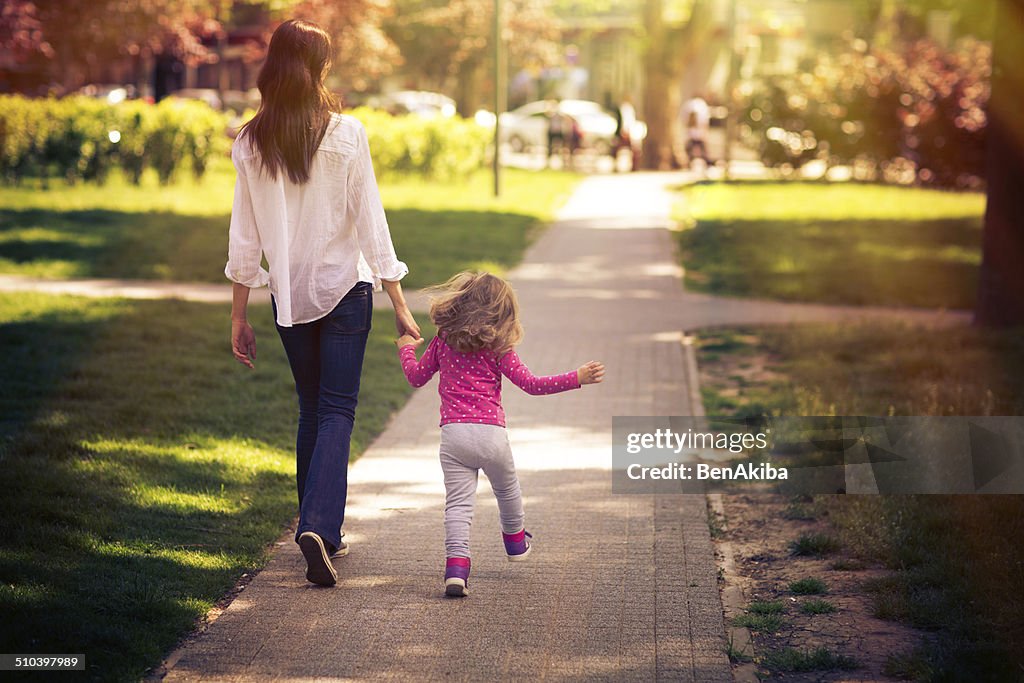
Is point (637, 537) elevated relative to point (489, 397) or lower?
lower

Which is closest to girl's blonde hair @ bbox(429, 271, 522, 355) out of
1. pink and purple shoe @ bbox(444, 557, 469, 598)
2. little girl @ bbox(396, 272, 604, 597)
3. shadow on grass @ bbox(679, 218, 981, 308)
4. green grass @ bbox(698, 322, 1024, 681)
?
little girl @ bbox(396, 272, 604, 597)

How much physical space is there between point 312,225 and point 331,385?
1.96 feet

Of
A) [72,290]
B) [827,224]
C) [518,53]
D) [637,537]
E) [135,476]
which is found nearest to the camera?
[637,537]

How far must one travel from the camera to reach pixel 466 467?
4.64 m

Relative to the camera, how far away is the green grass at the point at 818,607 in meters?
4.66

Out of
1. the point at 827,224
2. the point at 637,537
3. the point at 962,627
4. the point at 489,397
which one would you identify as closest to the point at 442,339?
the point at 489,397

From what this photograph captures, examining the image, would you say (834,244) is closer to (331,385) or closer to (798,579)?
(798,579)

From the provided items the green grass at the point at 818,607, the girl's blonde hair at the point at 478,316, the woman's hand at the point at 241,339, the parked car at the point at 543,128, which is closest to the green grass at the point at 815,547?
the green grass at the point at 818,607

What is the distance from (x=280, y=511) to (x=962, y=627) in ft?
9.55

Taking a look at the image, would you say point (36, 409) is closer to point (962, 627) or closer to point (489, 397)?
point (489, 397)

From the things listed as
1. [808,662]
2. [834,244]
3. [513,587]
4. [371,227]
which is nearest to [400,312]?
[371,227]

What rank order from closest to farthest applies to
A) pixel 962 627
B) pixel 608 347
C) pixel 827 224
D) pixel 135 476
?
1. pixel 962 627
2. pixel 135 476
3. pixel 608 347
4. pixel 827 224

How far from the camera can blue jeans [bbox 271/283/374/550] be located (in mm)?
4633

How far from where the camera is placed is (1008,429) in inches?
273
